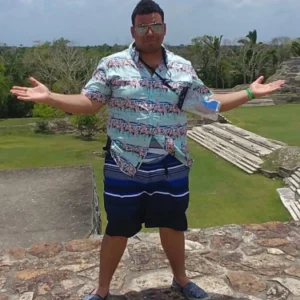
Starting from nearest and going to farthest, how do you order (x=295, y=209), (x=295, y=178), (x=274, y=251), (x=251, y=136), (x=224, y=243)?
1. (x=274, y=251)
2. (x=224, y=243)
3. (x=295, y=209)
4. (x=295, y=178)
5. (x=251, y=136)

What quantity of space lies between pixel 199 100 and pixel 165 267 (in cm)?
105

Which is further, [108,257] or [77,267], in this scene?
[77,267]

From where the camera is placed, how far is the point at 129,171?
206 centimetres

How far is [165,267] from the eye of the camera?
2.72m

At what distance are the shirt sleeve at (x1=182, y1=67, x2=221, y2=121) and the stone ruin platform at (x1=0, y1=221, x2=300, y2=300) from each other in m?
0.93

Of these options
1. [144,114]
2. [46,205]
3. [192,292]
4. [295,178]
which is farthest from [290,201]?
[144,114]

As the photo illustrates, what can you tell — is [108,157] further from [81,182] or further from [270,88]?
[81,182]

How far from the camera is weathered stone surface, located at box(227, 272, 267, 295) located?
246 centimetres

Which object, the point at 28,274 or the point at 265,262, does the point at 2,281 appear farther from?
the point at 265,262

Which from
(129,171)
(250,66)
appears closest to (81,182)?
(129,171)

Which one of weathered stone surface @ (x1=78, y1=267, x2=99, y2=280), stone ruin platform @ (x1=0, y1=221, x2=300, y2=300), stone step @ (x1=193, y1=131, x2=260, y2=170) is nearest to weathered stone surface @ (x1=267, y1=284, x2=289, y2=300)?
stone ruin platform @ (x1=0, y1=221, x2=300, y2=300)

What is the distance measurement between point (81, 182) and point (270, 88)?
11.4ft

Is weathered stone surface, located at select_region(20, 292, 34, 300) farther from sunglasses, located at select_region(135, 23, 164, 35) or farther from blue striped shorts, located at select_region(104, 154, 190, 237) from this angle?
sunglasses, located at select_region(135, 23, 164, 35)

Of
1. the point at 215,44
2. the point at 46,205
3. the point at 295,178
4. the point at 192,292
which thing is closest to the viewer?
the point at 192,292
